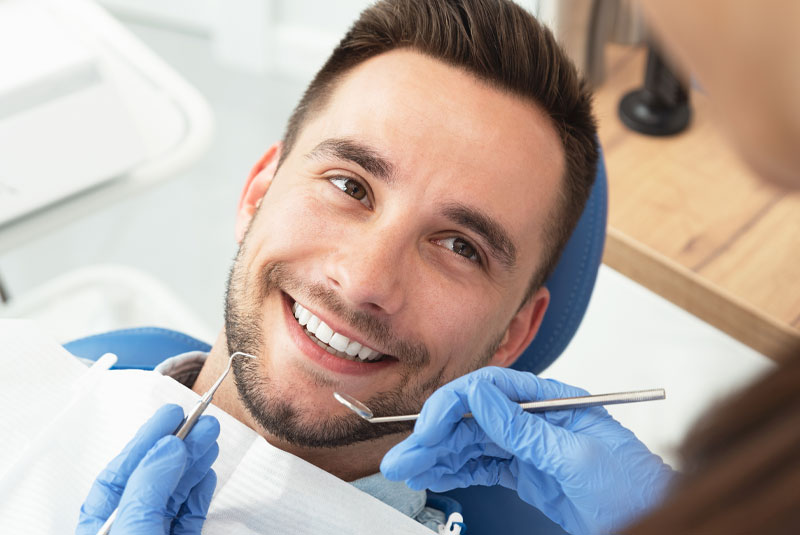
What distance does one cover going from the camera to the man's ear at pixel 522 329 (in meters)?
1.45

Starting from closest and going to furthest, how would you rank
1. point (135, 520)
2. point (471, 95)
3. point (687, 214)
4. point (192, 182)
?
1. point (135, 520)
2. point (471, 95)
3. point (687, 214)
4. point (192, 182)

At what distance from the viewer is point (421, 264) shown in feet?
4.17

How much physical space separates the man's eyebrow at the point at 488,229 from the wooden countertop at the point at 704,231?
1.25ft

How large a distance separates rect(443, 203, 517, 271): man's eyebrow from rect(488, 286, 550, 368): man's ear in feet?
0.45

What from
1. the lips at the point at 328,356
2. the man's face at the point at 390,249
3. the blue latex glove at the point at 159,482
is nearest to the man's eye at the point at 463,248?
the man's face at the point at 390,249

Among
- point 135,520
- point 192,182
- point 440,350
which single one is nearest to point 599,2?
point 440,350

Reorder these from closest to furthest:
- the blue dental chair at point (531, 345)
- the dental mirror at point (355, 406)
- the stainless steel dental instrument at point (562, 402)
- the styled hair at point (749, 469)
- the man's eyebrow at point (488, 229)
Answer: the styled hair at point (749, 469)
the stainless steel dental instrument at point (562, 402)
the dental mirror at point (355, 406)
the man's eyebrow at point (488, 229)
the blue dental chair at point (531, 345)

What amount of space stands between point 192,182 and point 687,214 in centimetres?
192

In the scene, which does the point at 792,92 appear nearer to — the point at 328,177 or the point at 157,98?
the point at 328,177

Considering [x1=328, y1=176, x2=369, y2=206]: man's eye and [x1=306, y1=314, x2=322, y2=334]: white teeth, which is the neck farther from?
[x1=328, y1=176, x2=369, y2=206]: man's eye

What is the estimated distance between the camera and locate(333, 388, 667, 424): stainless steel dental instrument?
0.98 m

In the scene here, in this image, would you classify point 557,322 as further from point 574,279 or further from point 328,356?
point 328,356

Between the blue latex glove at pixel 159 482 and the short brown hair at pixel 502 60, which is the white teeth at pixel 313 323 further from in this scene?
the short brown hair at pixel 502 60

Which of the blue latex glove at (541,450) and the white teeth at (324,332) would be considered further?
the white teeth at (324,332)
